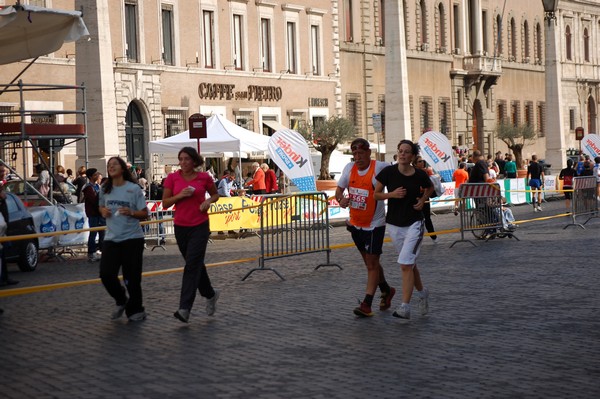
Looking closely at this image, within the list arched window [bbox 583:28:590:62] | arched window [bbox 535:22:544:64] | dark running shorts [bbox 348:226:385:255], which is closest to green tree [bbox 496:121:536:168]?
arched window [bbox 535:22:544:64]

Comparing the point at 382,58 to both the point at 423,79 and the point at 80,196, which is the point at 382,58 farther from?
the point at 80,196

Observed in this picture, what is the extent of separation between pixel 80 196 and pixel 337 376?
687 inches

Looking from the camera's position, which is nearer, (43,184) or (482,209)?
(482,209)

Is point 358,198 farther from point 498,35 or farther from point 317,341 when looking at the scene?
point 498,35

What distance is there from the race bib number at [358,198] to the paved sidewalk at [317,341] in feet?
3.58

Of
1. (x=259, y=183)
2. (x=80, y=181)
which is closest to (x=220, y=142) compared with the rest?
(x=259, y=183)

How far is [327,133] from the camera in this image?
49.3 metres

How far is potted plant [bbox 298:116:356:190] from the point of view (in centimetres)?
4845

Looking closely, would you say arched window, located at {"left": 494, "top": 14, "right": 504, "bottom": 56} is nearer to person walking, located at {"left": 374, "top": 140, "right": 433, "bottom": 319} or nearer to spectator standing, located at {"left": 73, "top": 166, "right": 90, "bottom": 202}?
spectator standing, located at {"left": 73, "top": 166, "right": 90, "bottom": 202}

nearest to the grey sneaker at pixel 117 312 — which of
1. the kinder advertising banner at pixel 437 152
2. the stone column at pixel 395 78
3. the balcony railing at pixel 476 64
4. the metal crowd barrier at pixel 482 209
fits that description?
the metal crowd barrier at pixel 482 209

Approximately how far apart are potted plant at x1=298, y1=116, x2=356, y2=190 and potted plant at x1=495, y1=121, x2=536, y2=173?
22743 millimetres

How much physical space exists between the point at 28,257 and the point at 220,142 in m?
12.7

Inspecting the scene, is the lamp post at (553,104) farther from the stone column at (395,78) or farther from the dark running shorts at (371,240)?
the dark running shorts at (371,240)

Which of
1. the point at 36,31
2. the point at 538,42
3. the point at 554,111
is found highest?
the point at 538,42
